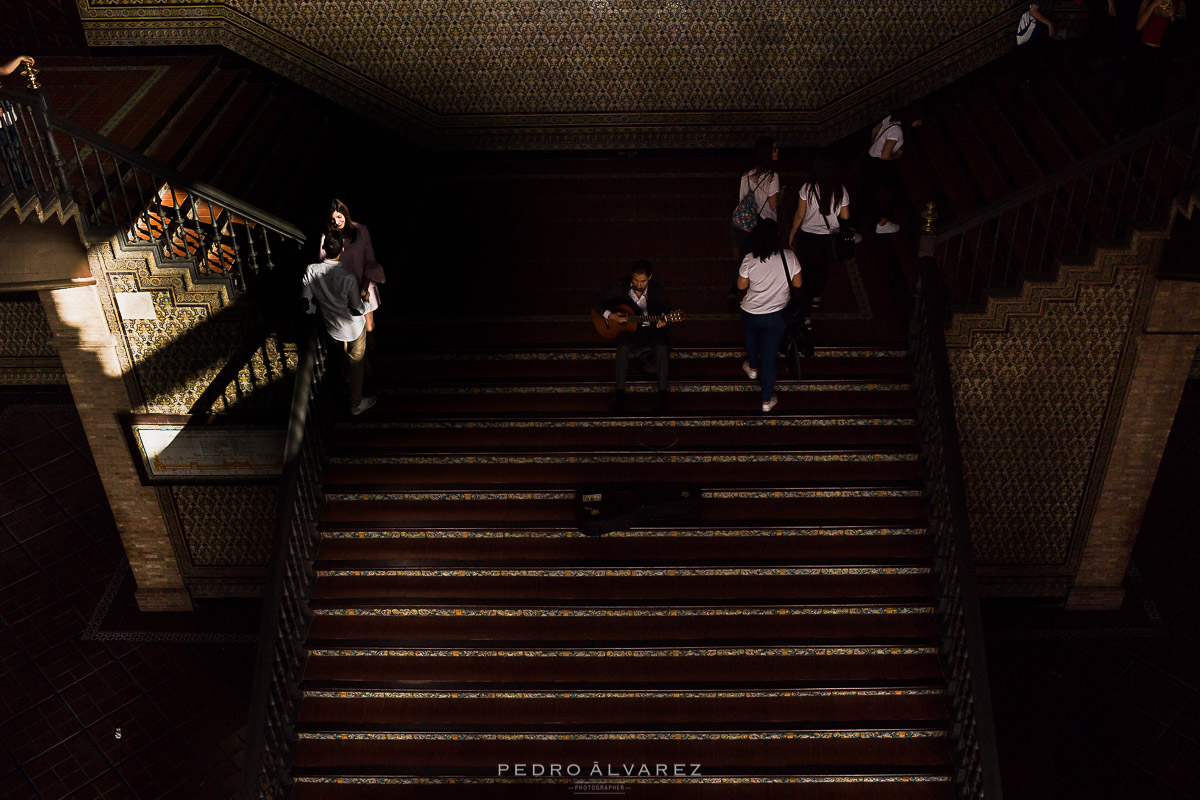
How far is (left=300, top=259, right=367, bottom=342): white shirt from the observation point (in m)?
6.99

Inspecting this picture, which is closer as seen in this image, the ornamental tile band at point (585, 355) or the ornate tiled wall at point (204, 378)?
the ornate tiled wall at point (204, 378)

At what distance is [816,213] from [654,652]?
10.8 feet

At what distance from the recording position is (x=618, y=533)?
749 cm

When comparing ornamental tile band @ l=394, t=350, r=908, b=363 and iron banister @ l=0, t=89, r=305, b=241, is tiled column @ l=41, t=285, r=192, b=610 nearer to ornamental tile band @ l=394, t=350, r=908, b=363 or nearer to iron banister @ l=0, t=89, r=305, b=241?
iron banister @ l=0, t=89, r=305, b=241

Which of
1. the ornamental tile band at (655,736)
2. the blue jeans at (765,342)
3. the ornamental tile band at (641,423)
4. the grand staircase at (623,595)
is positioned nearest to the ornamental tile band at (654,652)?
the grand staircase at (623,595)

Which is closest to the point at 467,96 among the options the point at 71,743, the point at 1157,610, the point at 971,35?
the point at 971,35

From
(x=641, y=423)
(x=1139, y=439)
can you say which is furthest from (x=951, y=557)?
(x=1139, y=439)

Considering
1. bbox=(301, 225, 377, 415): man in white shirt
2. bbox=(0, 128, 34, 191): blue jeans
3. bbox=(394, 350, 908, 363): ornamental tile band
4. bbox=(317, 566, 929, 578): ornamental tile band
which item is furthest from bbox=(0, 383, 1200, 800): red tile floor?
bbox=(0, 128, 34, 191): blue jeans

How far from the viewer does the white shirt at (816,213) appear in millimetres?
7633

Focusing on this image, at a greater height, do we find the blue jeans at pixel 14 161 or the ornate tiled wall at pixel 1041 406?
the blue jeans at pixel 14 161

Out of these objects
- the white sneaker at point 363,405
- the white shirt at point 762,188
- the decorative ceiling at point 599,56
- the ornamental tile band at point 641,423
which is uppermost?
the decorative ceiling at point 599,56

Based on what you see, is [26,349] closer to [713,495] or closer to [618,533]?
[618,533]

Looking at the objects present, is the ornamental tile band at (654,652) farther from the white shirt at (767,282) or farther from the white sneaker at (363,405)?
the white shirt at (767,282)

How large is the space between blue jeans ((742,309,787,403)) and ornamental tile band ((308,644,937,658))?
1794 mm
